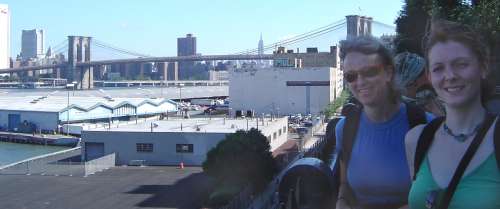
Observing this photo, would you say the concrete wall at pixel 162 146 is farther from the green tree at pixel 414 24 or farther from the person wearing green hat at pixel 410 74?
the person wearing green hat at pixel 410 74

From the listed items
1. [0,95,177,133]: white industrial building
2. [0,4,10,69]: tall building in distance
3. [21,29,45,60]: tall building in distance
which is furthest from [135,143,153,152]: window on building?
[21,29,45,60]: tall building in distance

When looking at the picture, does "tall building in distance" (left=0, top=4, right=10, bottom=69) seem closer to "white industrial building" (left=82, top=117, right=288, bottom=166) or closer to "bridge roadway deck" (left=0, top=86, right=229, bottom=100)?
"bridge roadway deck" (left=0, top=86, right=229, bottom=100)

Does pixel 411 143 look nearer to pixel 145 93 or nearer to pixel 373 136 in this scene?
pixel 373 136

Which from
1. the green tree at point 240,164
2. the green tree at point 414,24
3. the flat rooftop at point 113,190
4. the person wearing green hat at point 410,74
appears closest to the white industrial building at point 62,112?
the flat rooftop at point 113,190

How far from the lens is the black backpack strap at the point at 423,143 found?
87cm

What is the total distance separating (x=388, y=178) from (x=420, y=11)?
5.14 metres

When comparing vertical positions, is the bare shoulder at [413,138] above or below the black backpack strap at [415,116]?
below

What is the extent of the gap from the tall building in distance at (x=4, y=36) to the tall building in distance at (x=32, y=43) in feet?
96.1

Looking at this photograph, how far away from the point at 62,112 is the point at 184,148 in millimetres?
11855

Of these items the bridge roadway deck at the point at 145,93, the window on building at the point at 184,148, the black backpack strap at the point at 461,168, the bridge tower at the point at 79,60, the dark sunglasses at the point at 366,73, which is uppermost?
the bridge tower at the point at 79,60

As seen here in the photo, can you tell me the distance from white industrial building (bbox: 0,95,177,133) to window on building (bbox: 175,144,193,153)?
11630 millimetres

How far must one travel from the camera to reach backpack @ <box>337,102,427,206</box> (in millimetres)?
1044

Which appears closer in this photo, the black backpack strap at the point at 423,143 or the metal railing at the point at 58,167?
the black backpack strap at the point at 423,143

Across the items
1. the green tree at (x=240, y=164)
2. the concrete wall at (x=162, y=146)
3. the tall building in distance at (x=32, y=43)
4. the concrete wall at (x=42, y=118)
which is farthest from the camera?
the tall building in distance at (x=32, y=43)
